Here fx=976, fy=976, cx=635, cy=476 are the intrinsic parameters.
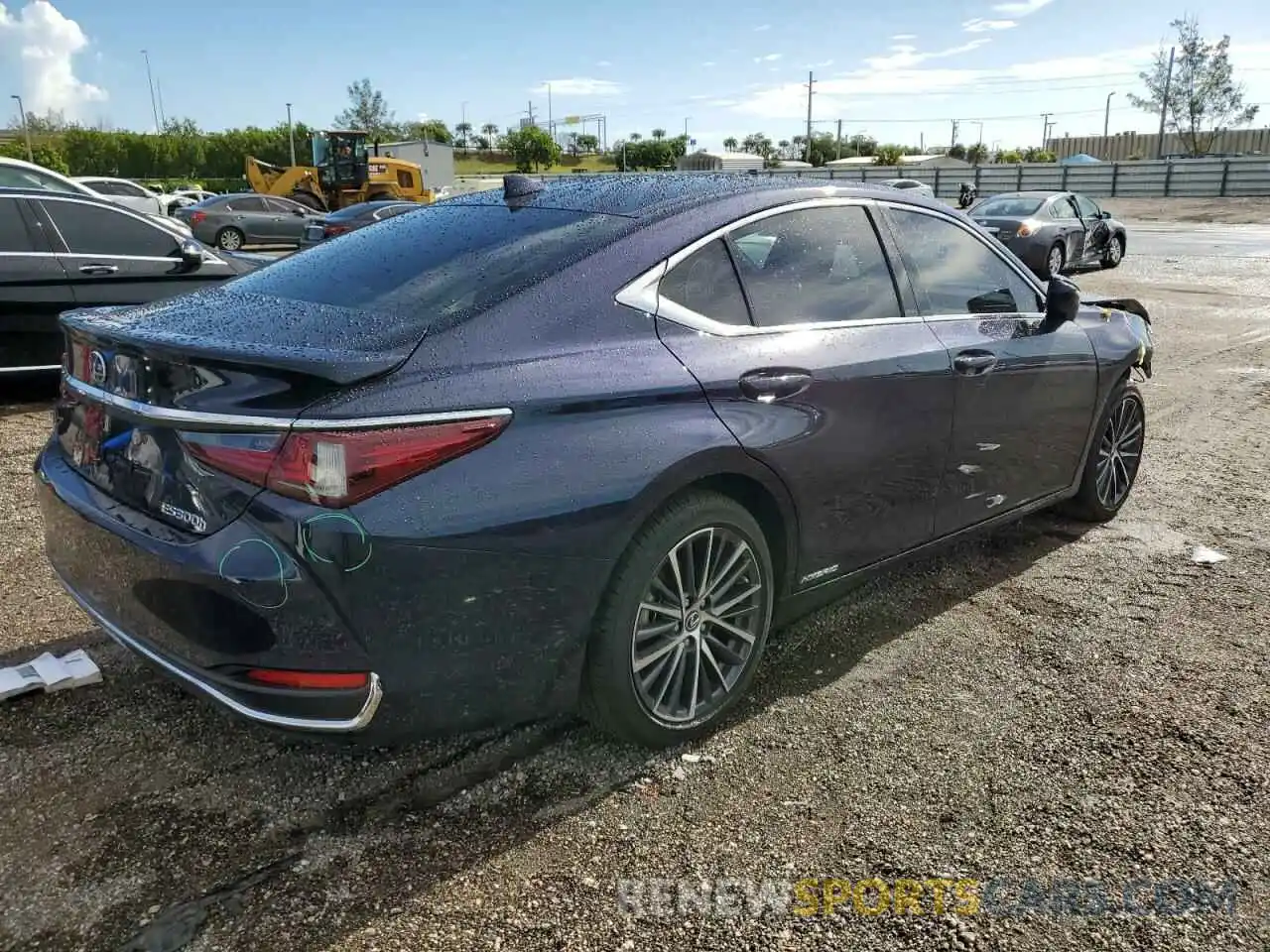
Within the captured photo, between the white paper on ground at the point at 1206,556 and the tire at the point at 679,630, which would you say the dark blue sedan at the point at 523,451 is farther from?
the white paper on ground at the point at 1206,556

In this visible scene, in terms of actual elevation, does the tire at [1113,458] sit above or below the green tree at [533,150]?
below

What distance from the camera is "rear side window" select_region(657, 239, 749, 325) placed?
2916 millimetres

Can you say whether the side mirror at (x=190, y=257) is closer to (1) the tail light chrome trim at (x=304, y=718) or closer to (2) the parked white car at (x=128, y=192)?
(1) the tail light chrome trim at (x=304, y=718)

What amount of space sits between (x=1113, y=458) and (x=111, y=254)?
6825 mm

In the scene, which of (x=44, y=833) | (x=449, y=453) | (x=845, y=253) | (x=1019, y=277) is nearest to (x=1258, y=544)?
(x=1019, y=277)

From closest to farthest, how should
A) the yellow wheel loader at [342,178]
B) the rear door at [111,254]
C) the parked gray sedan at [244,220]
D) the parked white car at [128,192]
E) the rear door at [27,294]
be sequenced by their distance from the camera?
the rear door at [27,294]
the rear door at [111,254]
the parked white car at [128,192]
the parked gray sedan at [244,220]
the yellow wheel loader at [342,178]

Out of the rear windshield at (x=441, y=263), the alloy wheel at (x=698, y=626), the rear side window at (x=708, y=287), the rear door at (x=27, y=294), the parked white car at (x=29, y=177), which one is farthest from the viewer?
the parked white car at (x=29, y=177)

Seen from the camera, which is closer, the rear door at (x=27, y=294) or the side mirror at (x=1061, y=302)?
the side mirror at (x=1061, y=302)

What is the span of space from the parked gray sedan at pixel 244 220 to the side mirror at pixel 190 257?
18.1m

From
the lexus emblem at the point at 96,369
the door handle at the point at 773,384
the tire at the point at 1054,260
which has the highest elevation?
the lexus emblem at the point at 96,369

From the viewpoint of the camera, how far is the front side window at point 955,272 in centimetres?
375

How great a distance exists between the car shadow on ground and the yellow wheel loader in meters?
31.5

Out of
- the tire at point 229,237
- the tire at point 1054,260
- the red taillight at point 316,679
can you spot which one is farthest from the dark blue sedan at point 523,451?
the tire at point 229,237

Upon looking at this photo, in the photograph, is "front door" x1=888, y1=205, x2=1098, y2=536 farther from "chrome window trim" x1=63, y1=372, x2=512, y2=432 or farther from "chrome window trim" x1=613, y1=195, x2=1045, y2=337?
"chrome window trim" x1=63, y1=372, x2=512, y2=432
